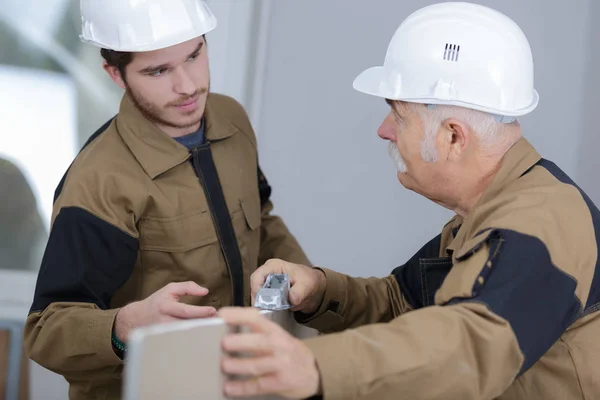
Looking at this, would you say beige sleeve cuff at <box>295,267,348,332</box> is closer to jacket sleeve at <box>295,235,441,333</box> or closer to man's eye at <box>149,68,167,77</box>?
jacket sleeve at <box>295,235,441,333</box>

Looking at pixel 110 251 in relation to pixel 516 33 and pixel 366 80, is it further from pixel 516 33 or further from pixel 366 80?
pixel 516 33

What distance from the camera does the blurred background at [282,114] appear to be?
290 cm

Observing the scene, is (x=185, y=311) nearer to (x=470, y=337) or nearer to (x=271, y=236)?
→ (x=470, y=337)

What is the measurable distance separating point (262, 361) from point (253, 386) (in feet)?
0.14

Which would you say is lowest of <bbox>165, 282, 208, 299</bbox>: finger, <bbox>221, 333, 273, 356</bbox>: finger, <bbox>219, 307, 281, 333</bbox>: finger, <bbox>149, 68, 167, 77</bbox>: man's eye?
<bbox>165, 282, 208, 299</bbox>: finger

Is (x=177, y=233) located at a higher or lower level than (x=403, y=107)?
lower

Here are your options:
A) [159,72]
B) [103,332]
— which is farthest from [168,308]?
[159,72]

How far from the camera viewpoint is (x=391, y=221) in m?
2.99

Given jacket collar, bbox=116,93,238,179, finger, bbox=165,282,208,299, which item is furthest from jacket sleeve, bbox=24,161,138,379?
finger, bbox=165,282,208,299

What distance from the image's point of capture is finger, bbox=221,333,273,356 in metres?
1.07

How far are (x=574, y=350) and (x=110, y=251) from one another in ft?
3.00

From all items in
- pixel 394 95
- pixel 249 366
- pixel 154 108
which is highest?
pixel 394 95

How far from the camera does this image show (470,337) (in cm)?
118

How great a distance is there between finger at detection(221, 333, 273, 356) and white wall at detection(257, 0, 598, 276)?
6.38 ft
